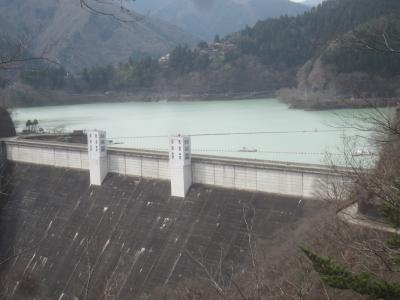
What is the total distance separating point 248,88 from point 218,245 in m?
29.9

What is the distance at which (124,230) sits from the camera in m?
9.34

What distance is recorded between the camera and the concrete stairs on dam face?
8047 mm

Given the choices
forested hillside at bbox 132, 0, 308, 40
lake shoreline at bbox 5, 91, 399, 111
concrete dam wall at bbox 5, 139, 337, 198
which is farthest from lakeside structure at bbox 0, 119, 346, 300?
forested hillside at bbox 132, 0, 308, 40

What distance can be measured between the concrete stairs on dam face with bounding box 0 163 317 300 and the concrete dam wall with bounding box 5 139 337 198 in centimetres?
16

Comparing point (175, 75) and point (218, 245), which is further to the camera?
point (175, 75)

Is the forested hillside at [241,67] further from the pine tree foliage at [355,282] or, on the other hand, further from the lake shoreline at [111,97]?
the pine tree foliage at [355,282]

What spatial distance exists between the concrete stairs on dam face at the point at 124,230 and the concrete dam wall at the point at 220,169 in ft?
0.51

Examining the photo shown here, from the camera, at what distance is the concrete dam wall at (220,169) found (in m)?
7.99

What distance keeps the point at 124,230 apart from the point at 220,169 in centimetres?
203

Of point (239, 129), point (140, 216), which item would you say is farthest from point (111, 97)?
point (140, 216)

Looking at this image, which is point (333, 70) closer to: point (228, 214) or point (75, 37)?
point (228, 214)

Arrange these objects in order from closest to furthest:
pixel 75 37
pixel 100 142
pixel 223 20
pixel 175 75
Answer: pixel 100 142
pixel 175 75
pixel 75 37
pixel 223 20

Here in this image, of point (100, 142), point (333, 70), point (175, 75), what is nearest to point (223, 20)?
point (175, 75)

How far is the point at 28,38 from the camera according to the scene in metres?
2.23
